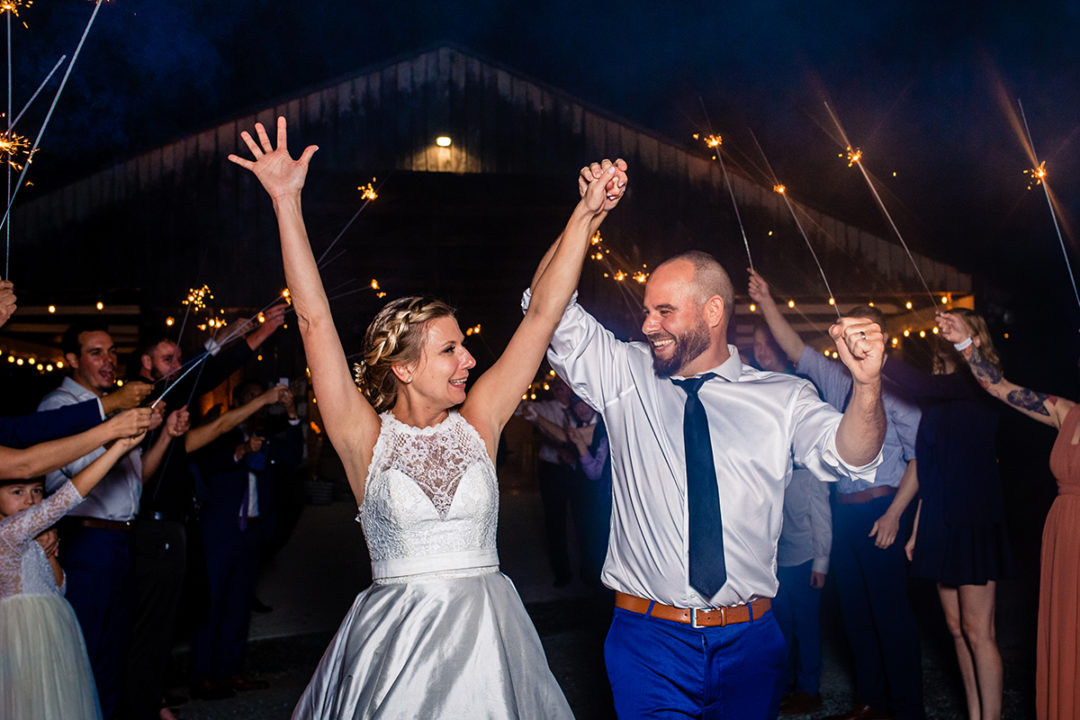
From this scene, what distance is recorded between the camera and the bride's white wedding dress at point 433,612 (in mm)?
2100

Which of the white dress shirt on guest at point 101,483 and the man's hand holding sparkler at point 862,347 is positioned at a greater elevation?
the man's hand holding sparkler at point 862,347

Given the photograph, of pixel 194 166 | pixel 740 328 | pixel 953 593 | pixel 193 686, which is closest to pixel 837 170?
pixel 740 328

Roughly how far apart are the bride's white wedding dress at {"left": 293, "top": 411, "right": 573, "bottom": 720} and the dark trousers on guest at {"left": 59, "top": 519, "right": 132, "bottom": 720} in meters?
2.28

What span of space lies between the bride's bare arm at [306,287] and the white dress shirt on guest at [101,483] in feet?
7.82

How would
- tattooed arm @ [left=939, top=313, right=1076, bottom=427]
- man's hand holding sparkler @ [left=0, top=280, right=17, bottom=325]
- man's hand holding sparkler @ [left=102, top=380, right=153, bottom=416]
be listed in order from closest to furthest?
man's hand holding sparkler @ [left=0, top=280, right=17, bottom=325] → man's hand holding sparkler @ [left=102, top=380, right=153, bottom=416] → tattooed arm @ [left=939, top=313, right=1076, bottom=427]

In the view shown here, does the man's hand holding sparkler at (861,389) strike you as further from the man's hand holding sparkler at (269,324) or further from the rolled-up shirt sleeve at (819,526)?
the man's hand holding sparkler at (269,324)

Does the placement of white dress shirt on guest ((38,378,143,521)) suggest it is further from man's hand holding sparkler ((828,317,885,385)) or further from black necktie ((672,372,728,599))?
man's hand holding sparkler ((828,317,885,385))

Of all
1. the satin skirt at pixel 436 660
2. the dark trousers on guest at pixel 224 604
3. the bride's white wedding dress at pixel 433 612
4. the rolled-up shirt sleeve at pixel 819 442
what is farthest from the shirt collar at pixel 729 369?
the dark trousers on guest at pixel 224 604

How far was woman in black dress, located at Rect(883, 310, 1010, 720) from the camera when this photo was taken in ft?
13.3

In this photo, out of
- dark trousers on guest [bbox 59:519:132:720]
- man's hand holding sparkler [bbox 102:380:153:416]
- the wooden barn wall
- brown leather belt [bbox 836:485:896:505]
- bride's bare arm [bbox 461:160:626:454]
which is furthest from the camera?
the wooden barn wall

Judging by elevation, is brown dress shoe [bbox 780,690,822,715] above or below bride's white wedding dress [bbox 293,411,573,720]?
below

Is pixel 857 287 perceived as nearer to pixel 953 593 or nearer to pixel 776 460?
pixel 953 593

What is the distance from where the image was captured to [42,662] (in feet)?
10.2

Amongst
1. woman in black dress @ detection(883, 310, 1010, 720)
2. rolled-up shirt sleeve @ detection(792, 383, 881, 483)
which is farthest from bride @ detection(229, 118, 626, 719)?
woman in black dress @ detection(883, 310, 1010, 720)
